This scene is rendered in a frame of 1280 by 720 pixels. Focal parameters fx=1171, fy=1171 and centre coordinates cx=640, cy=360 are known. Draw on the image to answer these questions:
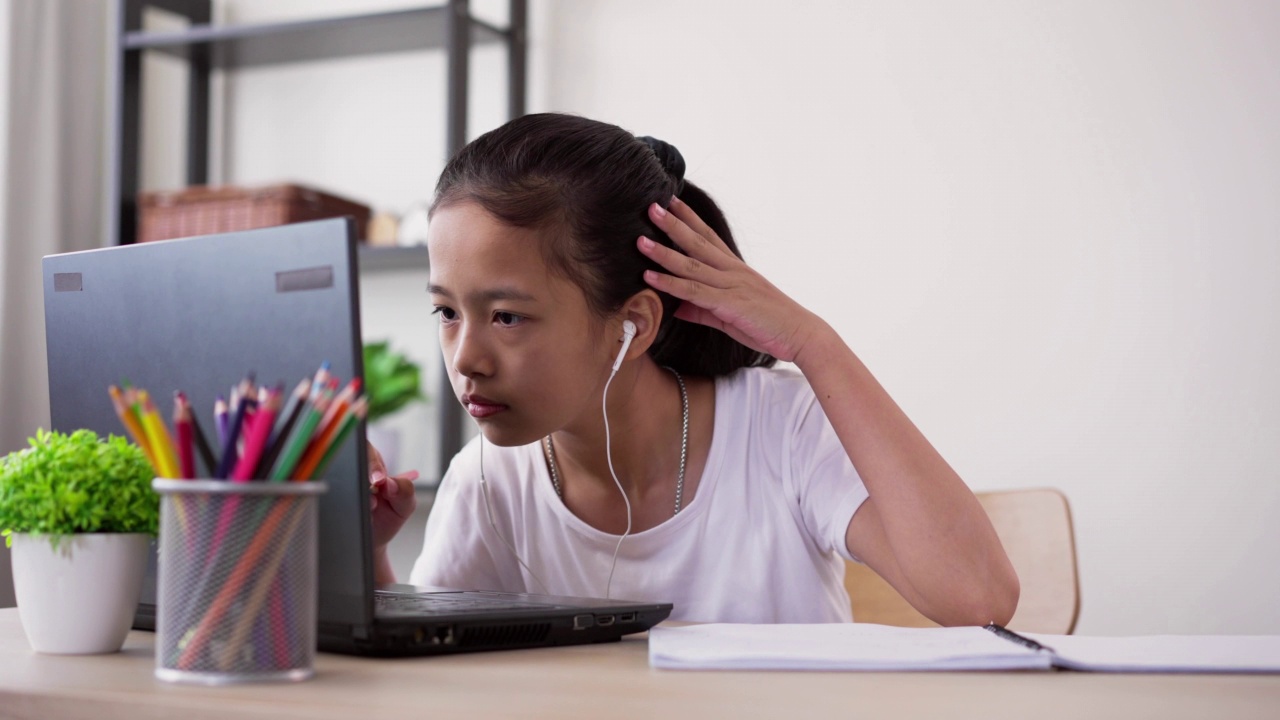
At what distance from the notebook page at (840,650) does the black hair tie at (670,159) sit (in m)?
0.67

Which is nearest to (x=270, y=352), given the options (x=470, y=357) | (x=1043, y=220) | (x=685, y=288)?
(x=470, y=357)

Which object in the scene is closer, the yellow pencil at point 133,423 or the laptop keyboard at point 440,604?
the yellow pencil at point 133,423

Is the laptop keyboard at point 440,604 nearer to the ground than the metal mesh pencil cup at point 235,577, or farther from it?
nearer to the ground

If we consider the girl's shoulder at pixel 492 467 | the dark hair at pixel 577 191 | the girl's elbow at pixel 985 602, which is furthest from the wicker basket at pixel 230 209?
the girl's elbow at pixel 985 602

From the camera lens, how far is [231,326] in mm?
756

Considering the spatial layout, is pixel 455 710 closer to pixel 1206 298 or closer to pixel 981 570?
pixel 981 570

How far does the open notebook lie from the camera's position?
72cm

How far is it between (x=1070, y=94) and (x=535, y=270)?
1.55m

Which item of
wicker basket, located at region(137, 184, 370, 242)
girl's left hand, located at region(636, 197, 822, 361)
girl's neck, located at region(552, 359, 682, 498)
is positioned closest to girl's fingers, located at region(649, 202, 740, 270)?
girl's left hand, located at region(636, 197, 822, 361)

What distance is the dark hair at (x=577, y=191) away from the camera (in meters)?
1.21

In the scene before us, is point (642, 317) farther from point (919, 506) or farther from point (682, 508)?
point (919, 506)

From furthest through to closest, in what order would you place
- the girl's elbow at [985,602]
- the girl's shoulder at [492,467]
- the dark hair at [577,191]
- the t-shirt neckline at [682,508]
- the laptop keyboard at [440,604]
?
1. the girl's shoulder at [492,467]
2. the t-shirt neckline at [682,508]
3. the dark hair at [577,191]
4. the girl's elbow at [985,602]
5. the laptop keyboard at [440,604]

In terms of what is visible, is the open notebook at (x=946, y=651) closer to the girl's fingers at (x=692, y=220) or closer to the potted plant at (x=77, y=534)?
the potted plant at (x=77, y=534)

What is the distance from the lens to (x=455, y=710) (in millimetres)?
588
